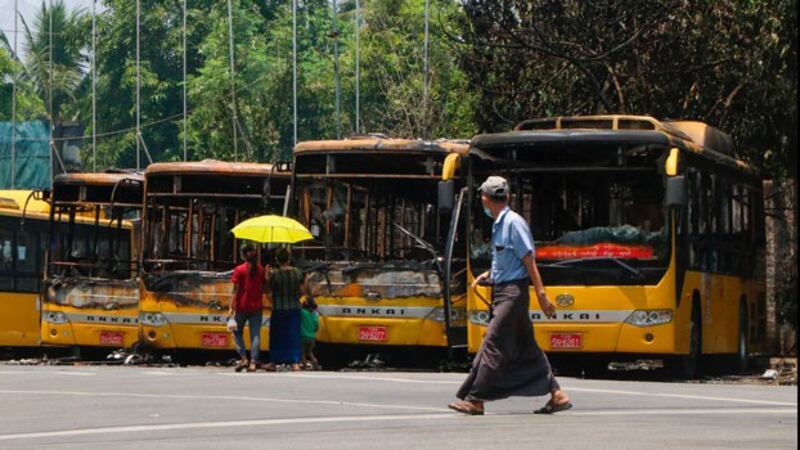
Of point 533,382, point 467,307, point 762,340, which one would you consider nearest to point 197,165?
point 467,307

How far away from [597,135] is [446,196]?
182 cm

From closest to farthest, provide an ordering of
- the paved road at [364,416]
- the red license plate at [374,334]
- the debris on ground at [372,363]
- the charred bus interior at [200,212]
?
the paved road at [364,416]
the red license plate at [374,334]
the debris on ground at [372,363]
the charred bus interior at [200,212]

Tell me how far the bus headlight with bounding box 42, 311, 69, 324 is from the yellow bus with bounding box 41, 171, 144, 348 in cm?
1

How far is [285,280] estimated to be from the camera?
82.2ft

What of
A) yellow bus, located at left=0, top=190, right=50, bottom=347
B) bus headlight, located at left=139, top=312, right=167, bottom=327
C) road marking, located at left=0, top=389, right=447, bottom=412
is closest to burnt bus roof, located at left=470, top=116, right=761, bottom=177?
bus headlight, located at left=139, top=312, right=167, bottom=327

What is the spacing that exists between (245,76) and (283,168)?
6315cm

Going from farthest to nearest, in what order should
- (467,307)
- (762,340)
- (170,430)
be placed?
(762,340), (467,307), (170,430)

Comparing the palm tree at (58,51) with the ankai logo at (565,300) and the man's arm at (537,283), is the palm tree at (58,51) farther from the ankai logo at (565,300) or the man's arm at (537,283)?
the man's arm at (537,283)

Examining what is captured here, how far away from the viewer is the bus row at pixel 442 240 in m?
23.1

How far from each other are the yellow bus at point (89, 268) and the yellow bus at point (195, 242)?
180 cm

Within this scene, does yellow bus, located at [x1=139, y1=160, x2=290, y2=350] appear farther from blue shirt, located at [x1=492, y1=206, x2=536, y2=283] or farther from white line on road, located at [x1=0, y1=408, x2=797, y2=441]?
blue shirt, located at [x1=492, y1=206, x2=536, y2=283]

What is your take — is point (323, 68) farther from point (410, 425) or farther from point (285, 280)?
point (410, 425)

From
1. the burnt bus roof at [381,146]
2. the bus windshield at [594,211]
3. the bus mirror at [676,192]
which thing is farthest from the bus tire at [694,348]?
the burnt bus roof at [381,146]

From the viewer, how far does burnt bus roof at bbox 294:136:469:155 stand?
26062 mm
